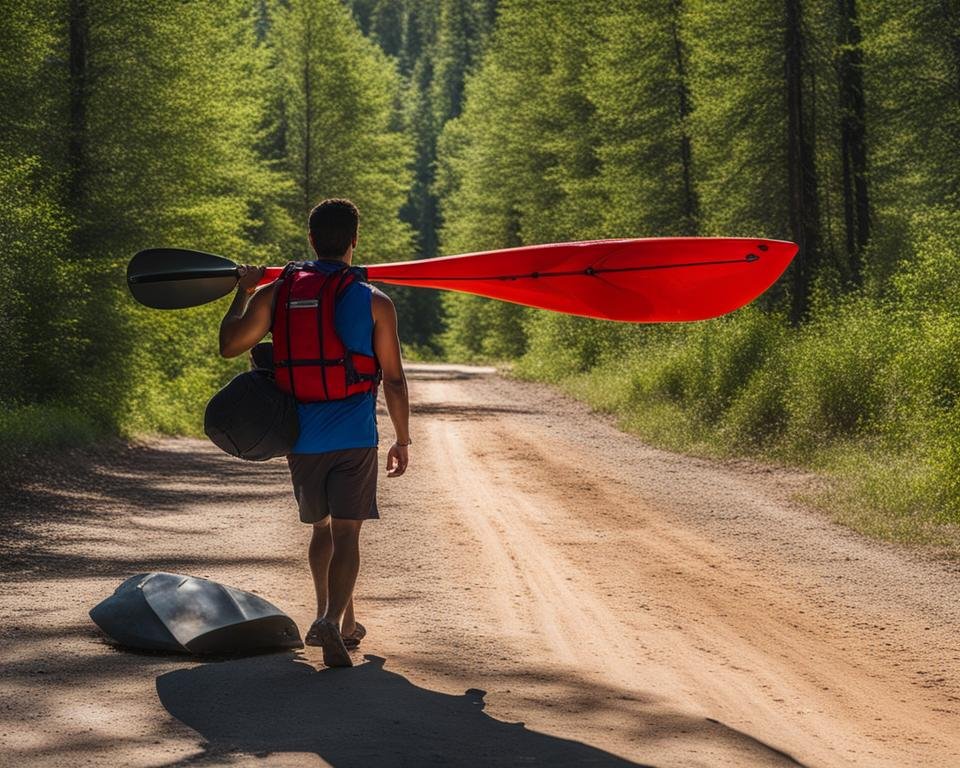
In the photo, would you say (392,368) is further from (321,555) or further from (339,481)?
(321,555)

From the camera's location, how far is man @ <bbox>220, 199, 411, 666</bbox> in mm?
5789

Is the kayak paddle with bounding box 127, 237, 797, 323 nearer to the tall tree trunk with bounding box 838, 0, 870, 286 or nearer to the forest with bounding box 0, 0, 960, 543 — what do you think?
the forest with bounding box 0, 0, 960, 543

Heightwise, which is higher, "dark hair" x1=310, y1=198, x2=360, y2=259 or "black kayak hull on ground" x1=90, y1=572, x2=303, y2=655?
"dark hair" x1=310, y1=198, x2=360, y2=259

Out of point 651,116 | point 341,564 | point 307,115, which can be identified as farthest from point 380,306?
point 307,115

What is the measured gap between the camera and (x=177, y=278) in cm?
652

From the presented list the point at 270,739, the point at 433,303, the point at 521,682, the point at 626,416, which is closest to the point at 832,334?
the point at 626,416

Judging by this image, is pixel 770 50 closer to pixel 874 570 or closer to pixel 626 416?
pixel 626 416

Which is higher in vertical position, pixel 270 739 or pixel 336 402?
pixel 336 402

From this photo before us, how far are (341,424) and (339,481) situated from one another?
11.2 inches

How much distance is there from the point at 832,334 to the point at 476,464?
21.4 ft

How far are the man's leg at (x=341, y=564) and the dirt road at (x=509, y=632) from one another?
32 centimetres

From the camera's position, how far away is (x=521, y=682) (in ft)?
19.5

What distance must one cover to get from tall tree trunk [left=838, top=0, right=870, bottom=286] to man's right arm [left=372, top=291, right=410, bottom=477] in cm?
2161

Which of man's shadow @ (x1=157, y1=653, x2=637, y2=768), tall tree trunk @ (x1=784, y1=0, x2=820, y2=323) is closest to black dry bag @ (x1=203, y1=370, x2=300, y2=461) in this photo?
man's shadow @ (x1=157, y1=653, x2=637, y2=768)
